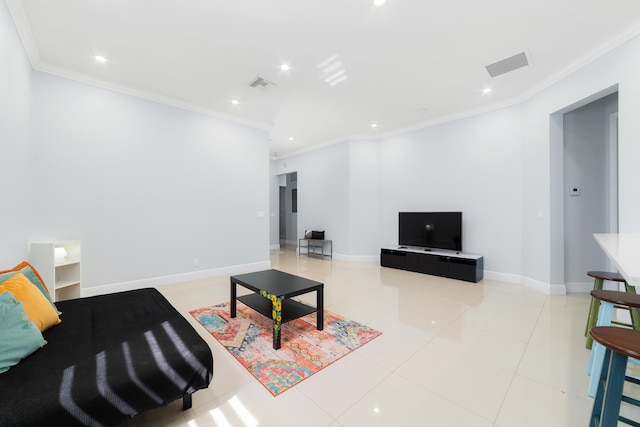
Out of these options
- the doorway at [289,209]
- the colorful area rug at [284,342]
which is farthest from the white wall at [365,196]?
the colorful area rug at [284,342]

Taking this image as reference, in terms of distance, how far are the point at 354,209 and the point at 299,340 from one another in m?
4.31

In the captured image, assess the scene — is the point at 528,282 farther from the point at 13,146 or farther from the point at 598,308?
the point at 13,146

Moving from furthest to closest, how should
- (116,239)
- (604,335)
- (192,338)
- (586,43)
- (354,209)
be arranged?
(354,209) < (116,239) < (586,43) < (192,338) < (604,335)

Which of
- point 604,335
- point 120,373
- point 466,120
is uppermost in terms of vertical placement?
point 466,120

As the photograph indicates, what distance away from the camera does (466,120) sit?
507cm

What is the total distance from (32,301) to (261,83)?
3363 millimetres

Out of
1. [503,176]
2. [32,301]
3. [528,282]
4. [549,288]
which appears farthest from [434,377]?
[503,176]

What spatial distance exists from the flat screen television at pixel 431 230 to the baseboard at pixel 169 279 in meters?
3.01

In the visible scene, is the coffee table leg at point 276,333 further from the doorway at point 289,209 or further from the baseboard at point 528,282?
the doorway at point 289,209

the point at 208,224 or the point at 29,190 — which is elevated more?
the point at 29,190

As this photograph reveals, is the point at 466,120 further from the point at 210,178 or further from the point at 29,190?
the point at 29,190

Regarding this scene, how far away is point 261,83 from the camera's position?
3.87 m

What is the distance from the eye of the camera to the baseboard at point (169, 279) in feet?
12.4

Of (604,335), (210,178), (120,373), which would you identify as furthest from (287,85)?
(604,335)
